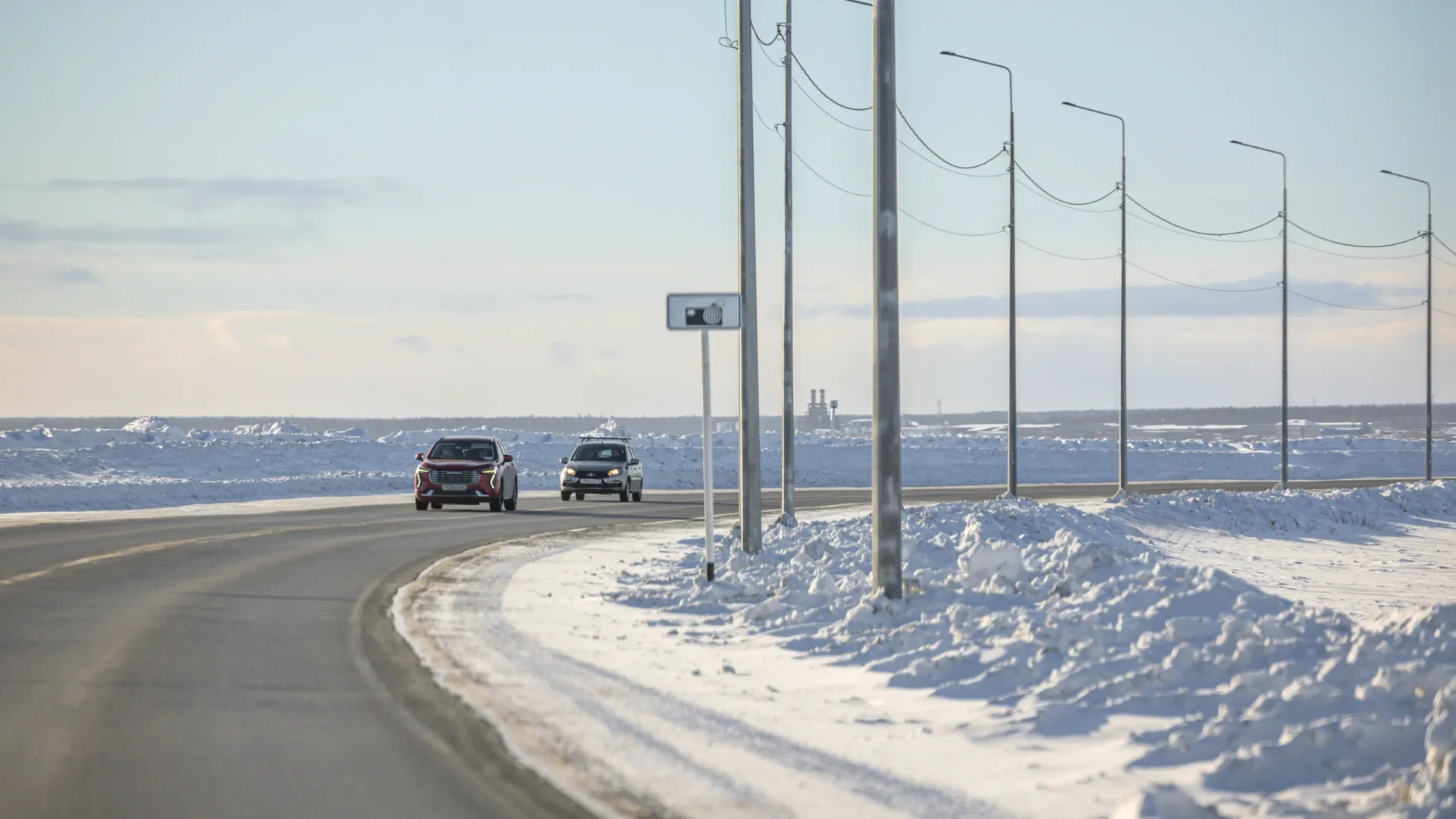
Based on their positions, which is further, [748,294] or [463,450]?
[463,450]

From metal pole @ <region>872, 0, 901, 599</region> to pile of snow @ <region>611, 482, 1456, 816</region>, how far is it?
742 millimetres

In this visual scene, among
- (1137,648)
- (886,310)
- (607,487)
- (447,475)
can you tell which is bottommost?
(607,487)

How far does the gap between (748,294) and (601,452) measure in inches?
953

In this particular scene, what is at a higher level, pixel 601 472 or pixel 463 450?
pixel 463 450

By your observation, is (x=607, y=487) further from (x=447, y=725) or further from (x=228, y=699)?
(x=447, y=725)

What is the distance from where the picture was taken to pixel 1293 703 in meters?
8.16

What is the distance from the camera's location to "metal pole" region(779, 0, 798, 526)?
2416 centimetres

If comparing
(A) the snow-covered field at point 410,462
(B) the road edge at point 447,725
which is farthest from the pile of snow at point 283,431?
(B) the road edge at point 447,725

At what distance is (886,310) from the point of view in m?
13.4

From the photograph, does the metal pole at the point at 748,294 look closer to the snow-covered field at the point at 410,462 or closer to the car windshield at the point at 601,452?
the car windshield at the point at 601,452

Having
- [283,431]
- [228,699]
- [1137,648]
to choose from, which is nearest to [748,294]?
[1137,648]

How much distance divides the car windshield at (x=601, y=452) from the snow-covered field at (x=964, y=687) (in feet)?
79.3

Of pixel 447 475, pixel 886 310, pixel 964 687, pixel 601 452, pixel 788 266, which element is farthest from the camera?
pixel 601 452

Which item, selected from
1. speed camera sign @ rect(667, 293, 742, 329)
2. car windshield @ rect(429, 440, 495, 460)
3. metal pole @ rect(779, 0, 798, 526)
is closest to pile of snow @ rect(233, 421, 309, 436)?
car windshield @ rect(429, 440, 495, 460)
